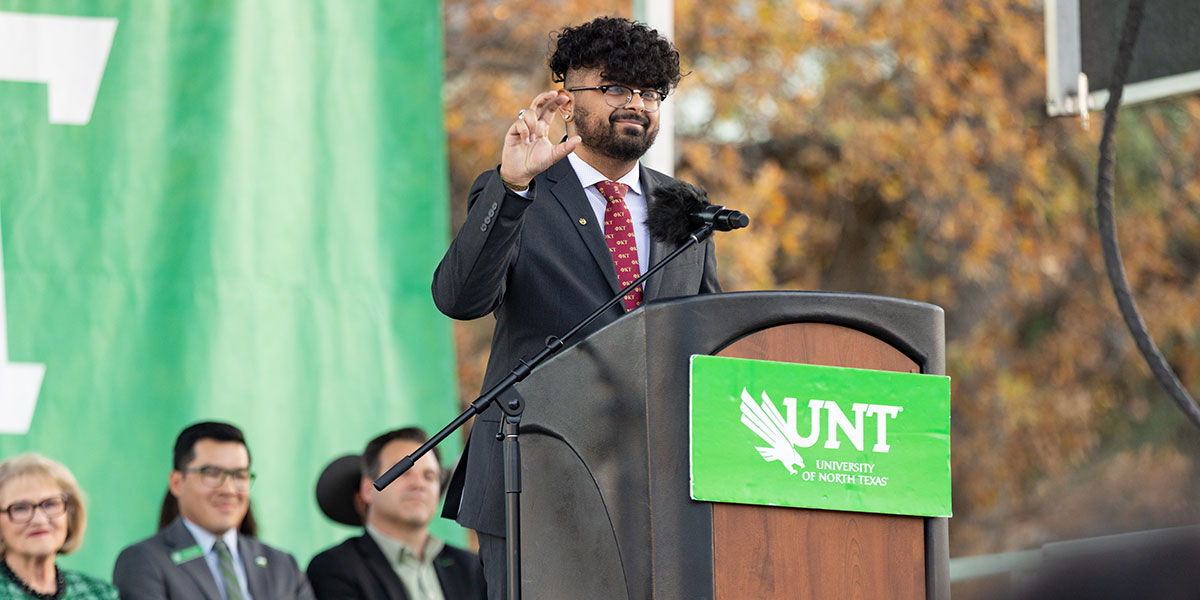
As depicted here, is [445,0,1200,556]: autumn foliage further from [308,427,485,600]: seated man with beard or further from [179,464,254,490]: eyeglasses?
[179,464,254,490]: eyeglasses

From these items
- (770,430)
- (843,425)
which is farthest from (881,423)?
(770,430)

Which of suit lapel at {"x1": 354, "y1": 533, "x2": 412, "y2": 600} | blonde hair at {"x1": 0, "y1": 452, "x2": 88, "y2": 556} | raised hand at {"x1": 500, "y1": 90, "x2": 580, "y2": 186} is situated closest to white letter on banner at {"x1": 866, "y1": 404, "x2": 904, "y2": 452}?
raised hand at {"x1": 500, "y1": 90, "x2": 580, "y2": 186}

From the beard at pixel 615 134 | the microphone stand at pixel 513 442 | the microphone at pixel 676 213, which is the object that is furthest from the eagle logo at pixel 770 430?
the beard at pixel 615 134

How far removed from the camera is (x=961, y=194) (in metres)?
10.8

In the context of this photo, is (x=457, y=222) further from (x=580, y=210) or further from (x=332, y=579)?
(x=580, y=210)

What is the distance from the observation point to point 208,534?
4.54 meters

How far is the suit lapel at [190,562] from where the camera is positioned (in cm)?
445

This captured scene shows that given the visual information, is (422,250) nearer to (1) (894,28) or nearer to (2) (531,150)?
(2) (531,150)

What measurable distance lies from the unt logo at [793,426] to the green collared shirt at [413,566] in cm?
305

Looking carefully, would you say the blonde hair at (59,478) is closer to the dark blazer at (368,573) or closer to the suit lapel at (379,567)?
the dark blazer at (368,573)

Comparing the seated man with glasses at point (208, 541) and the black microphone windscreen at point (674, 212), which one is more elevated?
the black microphone windscreen at point (674, 212)

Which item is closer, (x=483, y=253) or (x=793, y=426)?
(x=793, y=426)

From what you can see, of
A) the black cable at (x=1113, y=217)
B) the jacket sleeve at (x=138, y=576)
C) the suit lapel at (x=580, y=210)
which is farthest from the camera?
the jacket sleeve at (x=138, y=576)

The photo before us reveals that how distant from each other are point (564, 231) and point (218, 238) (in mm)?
2315
